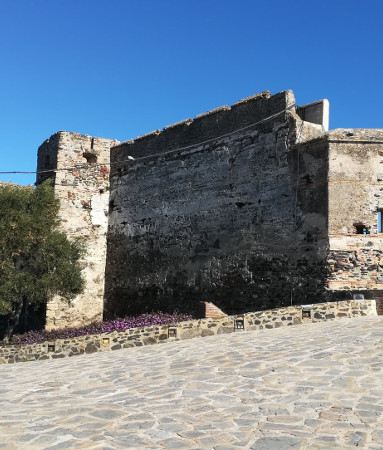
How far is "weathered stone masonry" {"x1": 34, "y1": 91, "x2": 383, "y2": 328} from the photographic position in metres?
15.0

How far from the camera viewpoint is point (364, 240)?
581 inches

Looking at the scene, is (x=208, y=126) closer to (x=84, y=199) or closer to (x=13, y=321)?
(x=84, y=199)

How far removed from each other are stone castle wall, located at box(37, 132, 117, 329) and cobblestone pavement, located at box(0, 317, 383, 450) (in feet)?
37.7

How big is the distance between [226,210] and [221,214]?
0.24 metres

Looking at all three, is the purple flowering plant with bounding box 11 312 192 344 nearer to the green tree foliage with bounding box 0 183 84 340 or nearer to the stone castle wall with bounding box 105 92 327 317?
the green tree foliage with bounding box 0 183 84 340

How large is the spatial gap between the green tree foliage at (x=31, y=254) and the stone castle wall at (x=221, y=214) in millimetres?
3348

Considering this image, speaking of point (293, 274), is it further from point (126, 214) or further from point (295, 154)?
point (126, 214)

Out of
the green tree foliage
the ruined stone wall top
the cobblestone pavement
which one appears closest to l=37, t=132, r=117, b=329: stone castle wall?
the ruined stone wall top

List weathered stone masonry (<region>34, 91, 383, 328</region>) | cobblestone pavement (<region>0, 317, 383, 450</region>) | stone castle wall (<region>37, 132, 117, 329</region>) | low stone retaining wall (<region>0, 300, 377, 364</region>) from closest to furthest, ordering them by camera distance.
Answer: cobblestone pavement (<region>0, 317, 383, 450</region>) < low stone retaining wall (<region>0, 300, 377, 364</region>) < weathered stone masonry (<region>34, 91, 383, 328</region>) < stone castle wall (<region>37, 132, 117, 329</region>)

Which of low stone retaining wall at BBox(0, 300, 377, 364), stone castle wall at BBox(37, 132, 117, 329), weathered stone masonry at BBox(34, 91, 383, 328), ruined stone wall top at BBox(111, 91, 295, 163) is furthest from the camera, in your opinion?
stone castle wall at BBox(37, 132, 117, 329)

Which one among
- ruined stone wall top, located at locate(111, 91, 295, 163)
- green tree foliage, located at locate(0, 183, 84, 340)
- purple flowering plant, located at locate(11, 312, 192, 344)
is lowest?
purple flowering plant, located at locate(11, 312, 192, 344)

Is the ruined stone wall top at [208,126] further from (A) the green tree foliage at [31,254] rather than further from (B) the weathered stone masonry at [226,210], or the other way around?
(A) the green tree foliage at [31,254]

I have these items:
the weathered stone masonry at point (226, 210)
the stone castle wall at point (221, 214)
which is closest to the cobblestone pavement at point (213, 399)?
the weathered stone masonry at point (226, 210)

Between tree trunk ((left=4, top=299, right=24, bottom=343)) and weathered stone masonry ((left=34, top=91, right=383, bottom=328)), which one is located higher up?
weathered stone masonry ((left=34, top=91, right=383, bottom=328))
